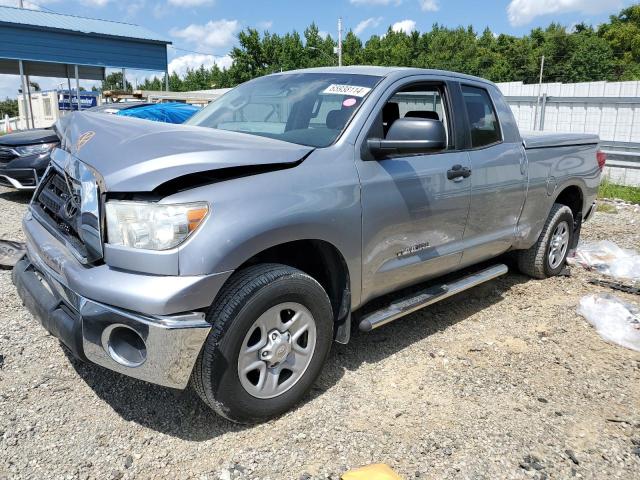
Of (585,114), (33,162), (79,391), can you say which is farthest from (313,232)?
(585,114)

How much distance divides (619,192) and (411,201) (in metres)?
8.28

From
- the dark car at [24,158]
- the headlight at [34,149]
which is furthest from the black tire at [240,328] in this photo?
the headlight at [34,149]

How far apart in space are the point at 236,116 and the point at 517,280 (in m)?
3.28

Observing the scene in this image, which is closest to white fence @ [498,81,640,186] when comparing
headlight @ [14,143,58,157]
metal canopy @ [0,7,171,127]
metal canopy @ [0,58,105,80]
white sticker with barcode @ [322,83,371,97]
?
white sticker with barcode @ [322,83,371,97]

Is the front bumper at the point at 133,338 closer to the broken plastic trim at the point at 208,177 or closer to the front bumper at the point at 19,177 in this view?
the broken plastic trim at the point at 208,177

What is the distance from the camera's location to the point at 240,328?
97.3 inches

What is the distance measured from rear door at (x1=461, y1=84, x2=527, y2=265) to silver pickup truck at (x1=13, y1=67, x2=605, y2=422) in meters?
0.02

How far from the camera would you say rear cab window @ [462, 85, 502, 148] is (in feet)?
13.1

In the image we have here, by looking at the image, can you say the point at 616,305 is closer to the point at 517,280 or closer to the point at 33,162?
the point at 517,280

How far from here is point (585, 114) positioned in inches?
471

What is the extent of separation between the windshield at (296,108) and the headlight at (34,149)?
5280 mm

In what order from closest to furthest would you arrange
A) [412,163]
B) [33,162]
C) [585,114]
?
[412,163], [33,162], [585,114]

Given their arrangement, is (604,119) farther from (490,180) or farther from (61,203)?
(61,203)

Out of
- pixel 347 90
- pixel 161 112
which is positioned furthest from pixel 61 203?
pixel 161 112
